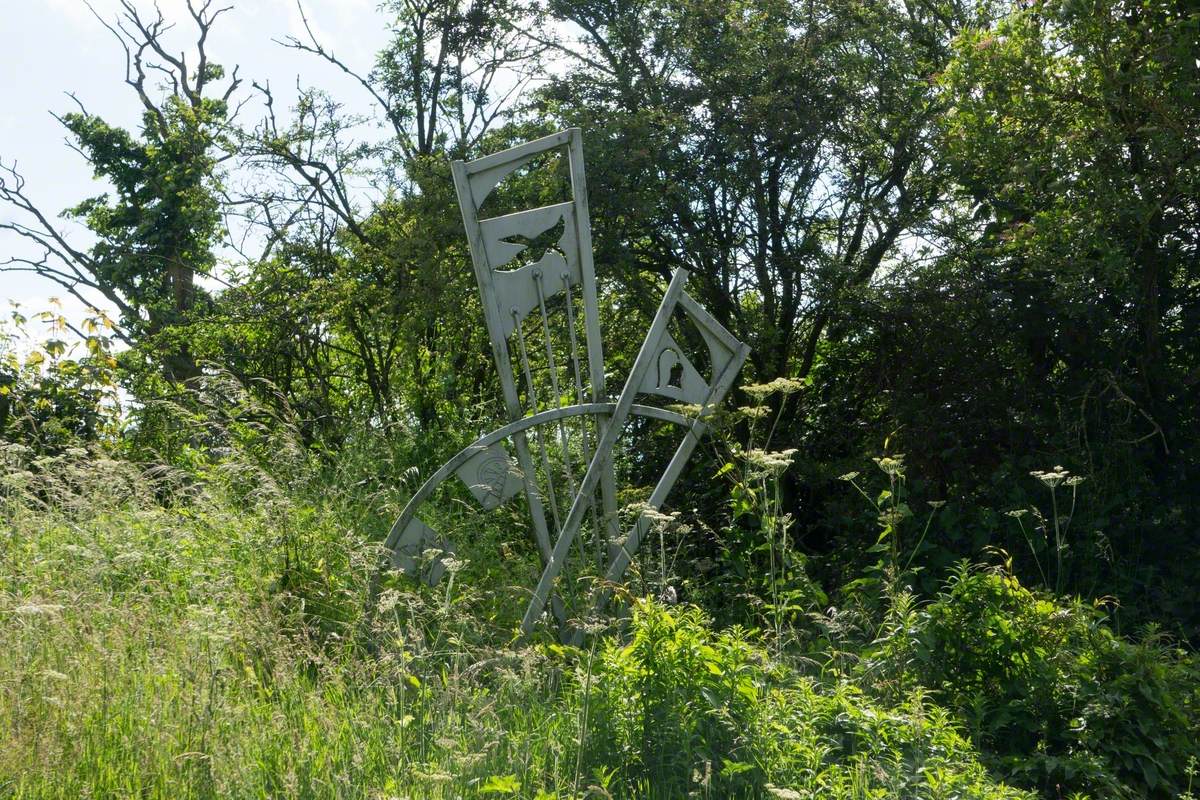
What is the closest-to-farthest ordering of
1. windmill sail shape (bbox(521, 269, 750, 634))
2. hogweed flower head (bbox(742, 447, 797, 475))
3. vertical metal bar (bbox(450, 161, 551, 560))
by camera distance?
hogweed flower head (bbox(742, 447, 797, 475)), windmill sail shape (bbox(521, 269, 750, 634)), vertical metal bar (bbox(450, 161, 551, 560))

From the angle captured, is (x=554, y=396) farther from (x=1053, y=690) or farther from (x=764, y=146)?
(x=764, y=146)

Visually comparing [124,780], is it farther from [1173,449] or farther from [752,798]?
[1173,449]

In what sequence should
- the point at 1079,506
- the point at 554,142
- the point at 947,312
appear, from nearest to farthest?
the point at 554,142, the point at 1079,506, the point at 947,312

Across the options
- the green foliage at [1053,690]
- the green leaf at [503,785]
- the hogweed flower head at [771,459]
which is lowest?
the green foliage at [1053,690]

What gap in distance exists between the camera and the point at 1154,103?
6383 millimetres

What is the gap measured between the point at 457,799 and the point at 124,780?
3.28ft

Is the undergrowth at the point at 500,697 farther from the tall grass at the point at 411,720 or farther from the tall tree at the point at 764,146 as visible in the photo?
the tall tree at the point at 764,146

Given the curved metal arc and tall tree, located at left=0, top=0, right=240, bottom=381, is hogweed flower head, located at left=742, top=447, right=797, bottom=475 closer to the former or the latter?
the curved metal arc

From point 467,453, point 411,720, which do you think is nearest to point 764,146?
point 467,453

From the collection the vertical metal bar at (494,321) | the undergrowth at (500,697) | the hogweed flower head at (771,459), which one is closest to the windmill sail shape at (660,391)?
the vertical metal bar at (494,321)

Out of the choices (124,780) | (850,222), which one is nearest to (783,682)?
(124,780)

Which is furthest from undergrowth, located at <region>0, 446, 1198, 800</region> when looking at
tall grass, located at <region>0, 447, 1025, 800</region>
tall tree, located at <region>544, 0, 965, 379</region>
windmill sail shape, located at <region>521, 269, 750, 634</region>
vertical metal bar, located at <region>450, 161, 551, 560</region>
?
tall tree, located at <region>544, 0, 965, 379</region>

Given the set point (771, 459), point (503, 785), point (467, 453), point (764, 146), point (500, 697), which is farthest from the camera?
point (764, 146)

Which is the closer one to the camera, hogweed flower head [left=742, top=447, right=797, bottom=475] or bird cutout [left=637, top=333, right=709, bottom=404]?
hogweed flower head [left=742, top=447, right=797, bottom=475]
